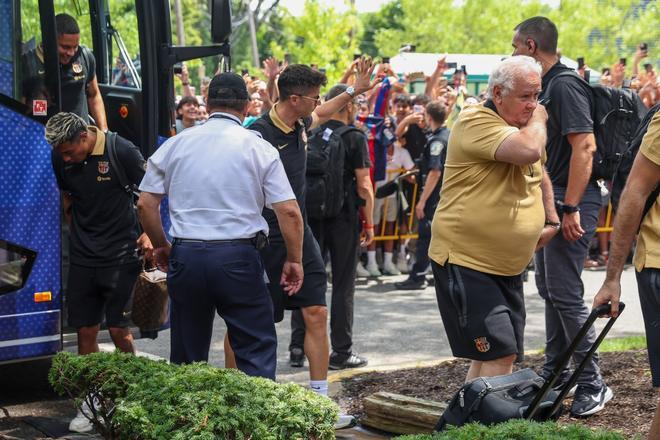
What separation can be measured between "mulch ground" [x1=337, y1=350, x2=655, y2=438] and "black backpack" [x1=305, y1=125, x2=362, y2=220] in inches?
50.9

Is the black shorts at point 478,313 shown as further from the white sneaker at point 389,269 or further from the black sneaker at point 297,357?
the white sneaker at point 389,269

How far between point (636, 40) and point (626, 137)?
4177cm

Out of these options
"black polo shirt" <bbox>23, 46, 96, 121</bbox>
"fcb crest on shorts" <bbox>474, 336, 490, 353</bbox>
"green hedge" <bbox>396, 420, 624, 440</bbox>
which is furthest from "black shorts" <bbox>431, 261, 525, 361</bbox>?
"black polo shirt" <bbox>23, 46, 96, 121</bbox>

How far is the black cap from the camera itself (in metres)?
5.36

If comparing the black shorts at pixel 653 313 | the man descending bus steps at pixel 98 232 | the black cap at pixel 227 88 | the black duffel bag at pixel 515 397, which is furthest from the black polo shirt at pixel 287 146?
the black shorts at pixel 653 313

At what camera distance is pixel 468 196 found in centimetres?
508

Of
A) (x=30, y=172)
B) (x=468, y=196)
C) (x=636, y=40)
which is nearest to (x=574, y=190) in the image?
(x=468, y=196)

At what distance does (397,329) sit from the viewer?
9797mm

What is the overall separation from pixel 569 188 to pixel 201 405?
2.89 m

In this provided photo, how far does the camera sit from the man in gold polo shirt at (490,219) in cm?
501

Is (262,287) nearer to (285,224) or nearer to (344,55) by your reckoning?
(285,224)

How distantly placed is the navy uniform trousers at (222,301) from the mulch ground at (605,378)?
140cm

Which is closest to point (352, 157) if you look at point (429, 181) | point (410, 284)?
point (429, 181)

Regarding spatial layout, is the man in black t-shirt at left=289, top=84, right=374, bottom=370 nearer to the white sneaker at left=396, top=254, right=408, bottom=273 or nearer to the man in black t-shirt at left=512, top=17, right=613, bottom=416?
the man in black t-shirt at left=512, top=17, right=613, bottom=416
